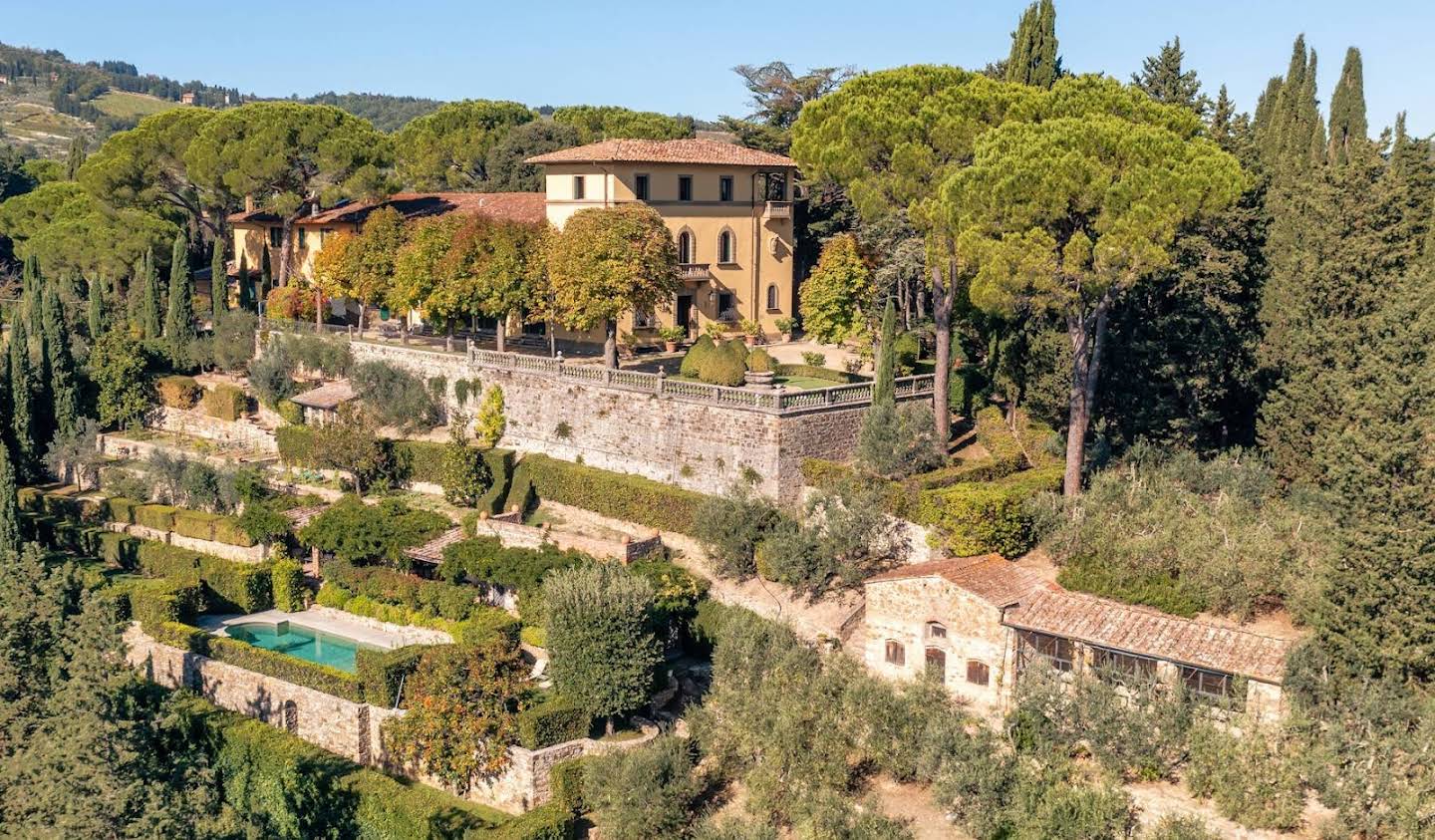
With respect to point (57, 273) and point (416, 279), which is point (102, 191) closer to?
point (57, 273)

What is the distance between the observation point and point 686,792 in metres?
27.3

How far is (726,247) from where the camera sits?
53.1 metres

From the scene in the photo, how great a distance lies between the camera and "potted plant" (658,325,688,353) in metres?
50.1

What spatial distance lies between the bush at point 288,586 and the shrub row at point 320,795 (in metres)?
7.56

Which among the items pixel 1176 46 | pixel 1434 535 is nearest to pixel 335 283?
pixel 1176 46

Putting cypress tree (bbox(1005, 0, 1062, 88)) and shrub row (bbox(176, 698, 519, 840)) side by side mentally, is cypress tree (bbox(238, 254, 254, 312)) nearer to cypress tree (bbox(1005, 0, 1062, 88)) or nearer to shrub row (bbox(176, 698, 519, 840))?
shrub row (bbox(176, 698, 519, 840))

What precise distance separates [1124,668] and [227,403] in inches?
1450

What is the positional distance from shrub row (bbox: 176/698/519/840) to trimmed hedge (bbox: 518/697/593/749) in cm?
184

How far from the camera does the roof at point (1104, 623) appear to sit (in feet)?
86.6

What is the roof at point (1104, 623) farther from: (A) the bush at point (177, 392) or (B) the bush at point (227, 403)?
(A) the bush at point (177, 392)

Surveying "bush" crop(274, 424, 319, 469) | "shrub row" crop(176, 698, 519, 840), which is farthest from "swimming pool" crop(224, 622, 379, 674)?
"bush" crop(274, 424, 319, 469)

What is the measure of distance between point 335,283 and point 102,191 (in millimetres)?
16292

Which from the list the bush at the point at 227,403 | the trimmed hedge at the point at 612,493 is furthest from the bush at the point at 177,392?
the trimmed hedge at the point at 612,493

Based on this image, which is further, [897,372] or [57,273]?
[57,273]
